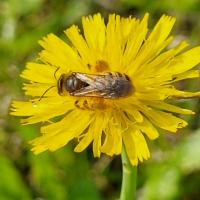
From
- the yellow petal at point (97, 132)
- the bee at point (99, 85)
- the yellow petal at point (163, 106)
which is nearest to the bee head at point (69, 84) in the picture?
the bee at point (99, 85)

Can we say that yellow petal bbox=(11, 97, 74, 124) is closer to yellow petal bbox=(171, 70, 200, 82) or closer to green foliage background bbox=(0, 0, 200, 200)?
yellow petal bbox=(171, 70, 200, 82)

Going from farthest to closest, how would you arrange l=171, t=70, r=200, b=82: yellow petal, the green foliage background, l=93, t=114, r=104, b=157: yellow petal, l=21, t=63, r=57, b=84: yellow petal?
the green foliage background, l=21, t=63, r=57, b=84: yellow petal, l=171, t=70, r=200, b=82: yellow petal, l=93, t=114, r=104, b=157: yellow petal

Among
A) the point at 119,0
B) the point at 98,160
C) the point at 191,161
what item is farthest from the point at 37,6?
the point at 191,161

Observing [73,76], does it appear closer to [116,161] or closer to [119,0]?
[116,161]

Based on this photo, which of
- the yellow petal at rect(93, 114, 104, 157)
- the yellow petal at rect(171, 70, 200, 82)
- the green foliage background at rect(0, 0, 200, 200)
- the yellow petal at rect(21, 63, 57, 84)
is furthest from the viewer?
the green foliage background at rect(0, 0, 200, 200)

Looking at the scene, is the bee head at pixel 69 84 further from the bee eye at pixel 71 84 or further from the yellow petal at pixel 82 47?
the yellow petal at pixel 82 47

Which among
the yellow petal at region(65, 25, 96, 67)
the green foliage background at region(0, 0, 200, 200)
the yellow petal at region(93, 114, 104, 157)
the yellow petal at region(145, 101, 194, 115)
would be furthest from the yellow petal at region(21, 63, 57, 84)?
the green foliage background at region(0, 0, 200, 200)
